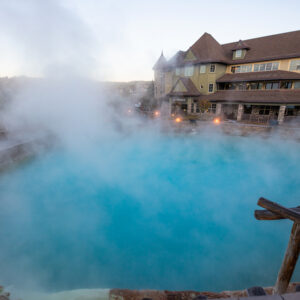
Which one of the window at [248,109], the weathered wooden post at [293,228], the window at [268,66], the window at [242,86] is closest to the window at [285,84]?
the window at [268,66]

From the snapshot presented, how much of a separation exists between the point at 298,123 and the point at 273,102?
2.49 meters

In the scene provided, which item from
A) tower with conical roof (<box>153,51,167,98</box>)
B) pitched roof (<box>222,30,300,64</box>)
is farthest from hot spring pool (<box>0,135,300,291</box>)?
tower with conical roof (<box>153,51,167,98</box>)

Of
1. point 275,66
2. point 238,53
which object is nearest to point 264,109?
point 275,66

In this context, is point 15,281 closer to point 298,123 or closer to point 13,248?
point 13,248

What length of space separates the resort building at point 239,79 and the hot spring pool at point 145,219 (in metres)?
5.94

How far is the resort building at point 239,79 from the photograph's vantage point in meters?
15.6

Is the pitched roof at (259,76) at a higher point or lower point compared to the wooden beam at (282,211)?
higher

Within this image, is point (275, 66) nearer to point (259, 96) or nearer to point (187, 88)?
point (259, 96)

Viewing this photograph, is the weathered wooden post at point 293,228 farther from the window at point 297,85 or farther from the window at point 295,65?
the window at point 295,65

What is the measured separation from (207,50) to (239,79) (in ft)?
15.6

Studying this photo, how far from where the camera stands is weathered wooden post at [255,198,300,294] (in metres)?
2.18

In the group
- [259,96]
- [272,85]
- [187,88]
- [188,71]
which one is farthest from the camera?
[188,71]

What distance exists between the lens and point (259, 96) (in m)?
16.4

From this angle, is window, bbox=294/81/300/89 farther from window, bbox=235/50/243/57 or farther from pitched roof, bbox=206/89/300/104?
window, bbox=235/50/243/57
